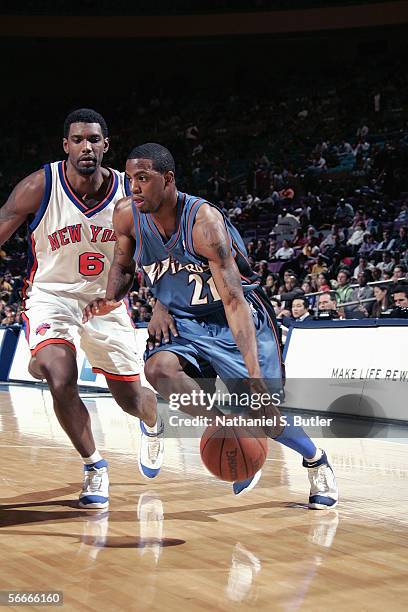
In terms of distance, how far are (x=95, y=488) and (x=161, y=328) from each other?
0.95 metres

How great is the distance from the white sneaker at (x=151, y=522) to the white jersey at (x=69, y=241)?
113cm

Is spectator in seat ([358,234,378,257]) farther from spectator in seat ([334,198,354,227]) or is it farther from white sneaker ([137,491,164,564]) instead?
white sneaker ([137,491,164,564])

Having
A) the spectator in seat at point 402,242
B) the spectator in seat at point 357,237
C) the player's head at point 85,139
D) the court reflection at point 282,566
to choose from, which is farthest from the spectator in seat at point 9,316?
the court reflection at point 282,566

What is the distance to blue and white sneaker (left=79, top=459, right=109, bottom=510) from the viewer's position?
4.20 m

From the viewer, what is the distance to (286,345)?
8961 millimetres

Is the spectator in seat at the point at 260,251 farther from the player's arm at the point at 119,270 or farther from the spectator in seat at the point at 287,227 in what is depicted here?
the player's arm at the point at 119,270

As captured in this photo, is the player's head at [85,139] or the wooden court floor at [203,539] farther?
the player's head at [85,139]

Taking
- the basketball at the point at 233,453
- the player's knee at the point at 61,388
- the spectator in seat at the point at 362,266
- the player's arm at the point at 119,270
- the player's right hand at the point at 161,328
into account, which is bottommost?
the basketball at the point at 233,453

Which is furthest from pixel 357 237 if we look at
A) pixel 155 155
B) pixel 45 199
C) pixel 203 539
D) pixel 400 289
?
pixel 203 539

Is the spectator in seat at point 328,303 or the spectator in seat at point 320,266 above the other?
the spectator in seat at point 320,266

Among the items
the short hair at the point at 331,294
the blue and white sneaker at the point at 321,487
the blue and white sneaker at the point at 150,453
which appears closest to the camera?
the blue and white sneaker at the point at 321,487

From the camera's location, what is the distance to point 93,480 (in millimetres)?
4277

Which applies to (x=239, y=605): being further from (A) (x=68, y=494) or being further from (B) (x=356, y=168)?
(B) (x=356, y=168)

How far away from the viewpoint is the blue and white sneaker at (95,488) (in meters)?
4.20
